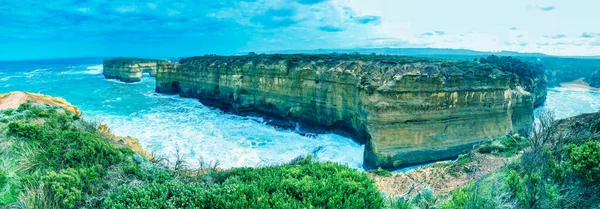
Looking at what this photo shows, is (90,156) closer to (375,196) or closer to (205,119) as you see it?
(375,196)

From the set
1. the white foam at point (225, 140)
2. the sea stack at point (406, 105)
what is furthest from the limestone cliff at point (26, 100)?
the sea stack at point (406, 105)

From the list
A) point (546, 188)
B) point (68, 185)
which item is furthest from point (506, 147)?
point (68, 185)

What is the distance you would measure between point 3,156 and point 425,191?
10.1 m

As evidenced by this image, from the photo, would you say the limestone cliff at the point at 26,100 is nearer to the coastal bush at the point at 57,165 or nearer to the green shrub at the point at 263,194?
the coastal bush at the point at 57,165

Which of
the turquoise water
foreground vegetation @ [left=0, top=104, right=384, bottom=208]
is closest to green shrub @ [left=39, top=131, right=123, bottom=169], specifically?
foreground vegetation @ [left=0, top=104, right=384, bottom=208]

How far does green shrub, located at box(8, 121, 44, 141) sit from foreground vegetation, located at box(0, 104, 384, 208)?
1.30 feet

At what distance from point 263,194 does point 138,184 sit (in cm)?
272

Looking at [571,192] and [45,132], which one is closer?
[571,192]

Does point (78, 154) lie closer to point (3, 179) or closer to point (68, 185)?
point (3, 179)

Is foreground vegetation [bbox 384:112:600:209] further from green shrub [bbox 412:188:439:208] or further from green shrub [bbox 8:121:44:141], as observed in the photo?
green shrub [bbox 8:121:44:141]

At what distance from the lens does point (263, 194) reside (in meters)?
5.50

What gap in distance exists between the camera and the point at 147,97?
36.8 m

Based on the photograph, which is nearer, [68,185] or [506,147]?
[68,185]

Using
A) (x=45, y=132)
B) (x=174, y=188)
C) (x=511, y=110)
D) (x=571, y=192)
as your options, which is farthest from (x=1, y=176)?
(x=511, y=110)
